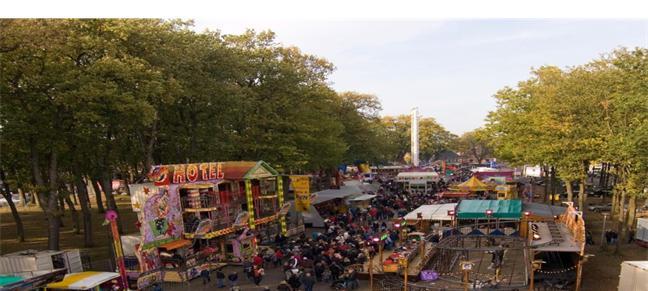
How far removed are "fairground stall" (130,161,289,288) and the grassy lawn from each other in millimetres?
4155

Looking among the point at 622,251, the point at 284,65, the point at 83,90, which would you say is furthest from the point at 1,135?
the point at 622,251

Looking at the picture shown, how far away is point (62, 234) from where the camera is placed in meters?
37.9

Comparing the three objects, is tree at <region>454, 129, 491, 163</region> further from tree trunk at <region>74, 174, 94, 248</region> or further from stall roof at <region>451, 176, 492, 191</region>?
tree trunk at <region>74, 174, 94, 248</region>

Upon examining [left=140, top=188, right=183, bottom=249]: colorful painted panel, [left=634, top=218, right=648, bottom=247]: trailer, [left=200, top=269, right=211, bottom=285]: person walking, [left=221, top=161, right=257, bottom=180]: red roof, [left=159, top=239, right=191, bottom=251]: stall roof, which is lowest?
[left=634, top=218, right=648, bottom=247]: trailer

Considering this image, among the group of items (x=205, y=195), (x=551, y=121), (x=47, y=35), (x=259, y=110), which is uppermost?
(x=47, y=35)

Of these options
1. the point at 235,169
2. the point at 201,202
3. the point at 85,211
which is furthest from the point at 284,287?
the point at 85,211

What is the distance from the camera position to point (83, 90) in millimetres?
22484

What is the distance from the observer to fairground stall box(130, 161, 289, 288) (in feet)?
78.4

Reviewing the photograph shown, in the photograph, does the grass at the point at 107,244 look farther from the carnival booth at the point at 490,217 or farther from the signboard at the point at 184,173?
the signboard at the point at 184,173

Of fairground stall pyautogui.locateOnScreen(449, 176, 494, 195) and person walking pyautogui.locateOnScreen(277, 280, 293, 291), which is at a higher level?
fairground stall pyautogui.locateOnScreen(449, 176, 494, 195)

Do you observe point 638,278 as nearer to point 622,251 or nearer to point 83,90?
point 622,251

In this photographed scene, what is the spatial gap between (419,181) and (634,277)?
43.3m

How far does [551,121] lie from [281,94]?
23.0 meters

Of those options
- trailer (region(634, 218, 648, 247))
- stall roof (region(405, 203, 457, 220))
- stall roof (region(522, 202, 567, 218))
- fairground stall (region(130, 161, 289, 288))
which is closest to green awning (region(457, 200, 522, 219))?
stall roof (region(522, 202, 567, 218))
